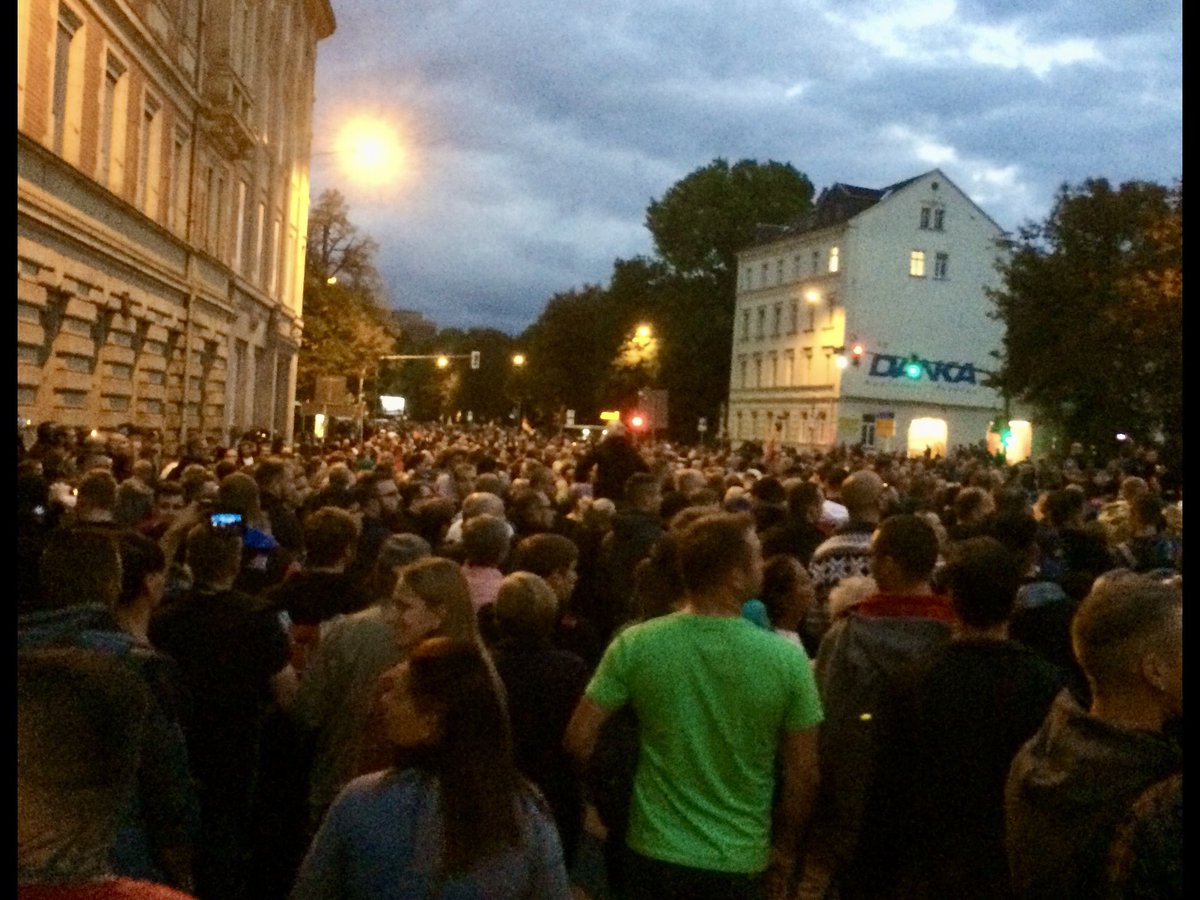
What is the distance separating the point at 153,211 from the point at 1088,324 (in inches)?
1045

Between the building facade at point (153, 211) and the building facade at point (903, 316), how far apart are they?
29546mm

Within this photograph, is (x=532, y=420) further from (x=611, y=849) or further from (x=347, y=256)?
(x=611, y=849)

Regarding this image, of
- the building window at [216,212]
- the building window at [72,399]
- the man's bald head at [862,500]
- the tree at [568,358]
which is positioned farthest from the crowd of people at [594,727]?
the tree at [568,358]

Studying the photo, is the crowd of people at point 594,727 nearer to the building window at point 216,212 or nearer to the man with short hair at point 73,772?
the man with short hair at point 73,772

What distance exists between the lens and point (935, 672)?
14.5ft

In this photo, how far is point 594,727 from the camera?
441 cm

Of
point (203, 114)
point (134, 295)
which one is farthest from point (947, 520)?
point (203, 114)

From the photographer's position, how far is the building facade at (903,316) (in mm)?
69375

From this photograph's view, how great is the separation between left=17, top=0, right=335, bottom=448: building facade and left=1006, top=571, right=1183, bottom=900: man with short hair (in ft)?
55.2

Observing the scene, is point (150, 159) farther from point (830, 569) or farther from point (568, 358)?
point (568, 358)

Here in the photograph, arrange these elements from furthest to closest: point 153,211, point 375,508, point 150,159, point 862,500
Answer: point 153,211, point 150,159, point 375,508, point 862,500

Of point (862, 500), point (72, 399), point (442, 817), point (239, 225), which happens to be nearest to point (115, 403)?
point (72, 399)

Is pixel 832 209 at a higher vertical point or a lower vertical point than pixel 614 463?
higher
